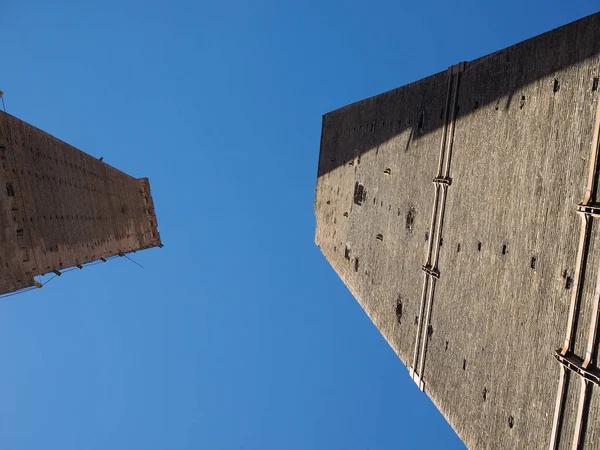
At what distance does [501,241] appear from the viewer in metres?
8.28

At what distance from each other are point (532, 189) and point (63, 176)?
932 cm

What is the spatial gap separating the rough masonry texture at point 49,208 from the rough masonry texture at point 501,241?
645 centimetres

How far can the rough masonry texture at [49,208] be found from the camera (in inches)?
375

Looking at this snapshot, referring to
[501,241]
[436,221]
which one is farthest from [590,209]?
[436,221]

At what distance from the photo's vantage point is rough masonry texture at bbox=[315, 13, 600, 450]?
21.6 feet

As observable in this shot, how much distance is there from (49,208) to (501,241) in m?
7.78

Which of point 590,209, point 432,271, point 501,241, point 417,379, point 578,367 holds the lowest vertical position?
point 417,379

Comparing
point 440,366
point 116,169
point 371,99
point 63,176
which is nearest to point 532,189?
point 440,366

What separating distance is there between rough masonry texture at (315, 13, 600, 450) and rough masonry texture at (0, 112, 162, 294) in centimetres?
645

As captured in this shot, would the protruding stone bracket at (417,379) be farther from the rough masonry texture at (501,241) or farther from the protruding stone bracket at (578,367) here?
the protruding stone bracket at (578,367)

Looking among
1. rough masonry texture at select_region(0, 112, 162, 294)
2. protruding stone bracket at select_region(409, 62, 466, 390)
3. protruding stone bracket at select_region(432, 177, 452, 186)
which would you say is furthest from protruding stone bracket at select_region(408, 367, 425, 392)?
rough masonry texture at select_region(0, 112, 162, 294)

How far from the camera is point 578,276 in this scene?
258 inches

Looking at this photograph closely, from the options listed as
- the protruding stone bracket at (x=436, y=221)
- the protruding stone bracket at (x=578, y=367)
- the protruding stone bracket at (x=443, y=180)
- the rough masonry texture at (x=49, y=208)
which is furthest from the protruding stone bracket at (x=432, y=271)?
the rough masonry texture at (x=49, y=208)

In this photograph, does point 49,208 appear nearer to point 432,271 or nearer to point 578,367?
point 432,271
